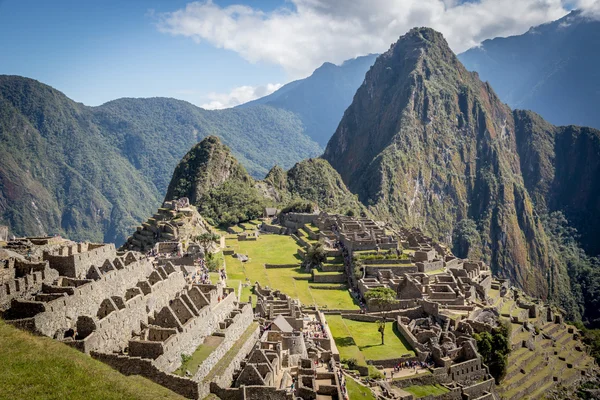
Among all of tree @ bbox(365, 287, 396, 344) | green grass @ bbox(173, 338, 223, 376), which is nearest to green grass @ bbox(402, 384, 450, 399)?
tree @ bbox(365, 287, 396, 344)

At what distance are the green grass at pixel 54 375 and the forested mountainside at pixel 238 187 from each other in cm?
6757

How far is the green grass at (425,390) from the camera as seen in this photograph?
34562 mm

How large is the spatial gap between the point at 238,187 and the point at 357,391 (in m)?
83.3

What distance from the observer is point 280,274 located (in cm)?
5612

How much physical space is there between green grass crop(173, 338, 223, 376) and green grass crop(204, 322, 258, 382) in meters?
0.71

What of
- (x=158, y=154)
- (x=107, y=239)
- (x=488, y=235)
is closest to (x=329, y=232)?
(x=107, y=239)

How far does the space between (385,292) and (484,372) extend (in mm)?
10462

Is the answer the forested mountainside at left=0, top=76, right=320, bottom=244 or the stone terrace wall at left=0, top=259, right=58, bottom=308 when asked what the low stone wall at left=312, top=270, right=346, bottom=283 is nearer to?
the stone terrace wall at left=0, top=259, right=58, bottom=308

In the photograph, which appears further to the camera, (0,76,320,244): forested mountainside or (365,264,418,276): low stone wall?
(0,76,320,244): forested mountainside

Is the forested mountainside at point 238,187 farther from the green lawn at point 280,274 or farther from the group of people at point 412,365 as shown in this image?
the group of people at point 412,365

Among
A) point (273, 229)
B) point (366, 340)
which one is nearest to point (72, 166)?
point (273, 229)

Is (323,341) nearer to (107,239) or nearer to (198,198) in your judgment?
(198,198)

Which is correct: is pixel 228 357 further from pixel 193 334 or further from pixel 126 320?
pixel 126 320

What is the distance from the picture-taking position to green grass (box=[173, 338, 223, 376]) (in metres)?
24.3
